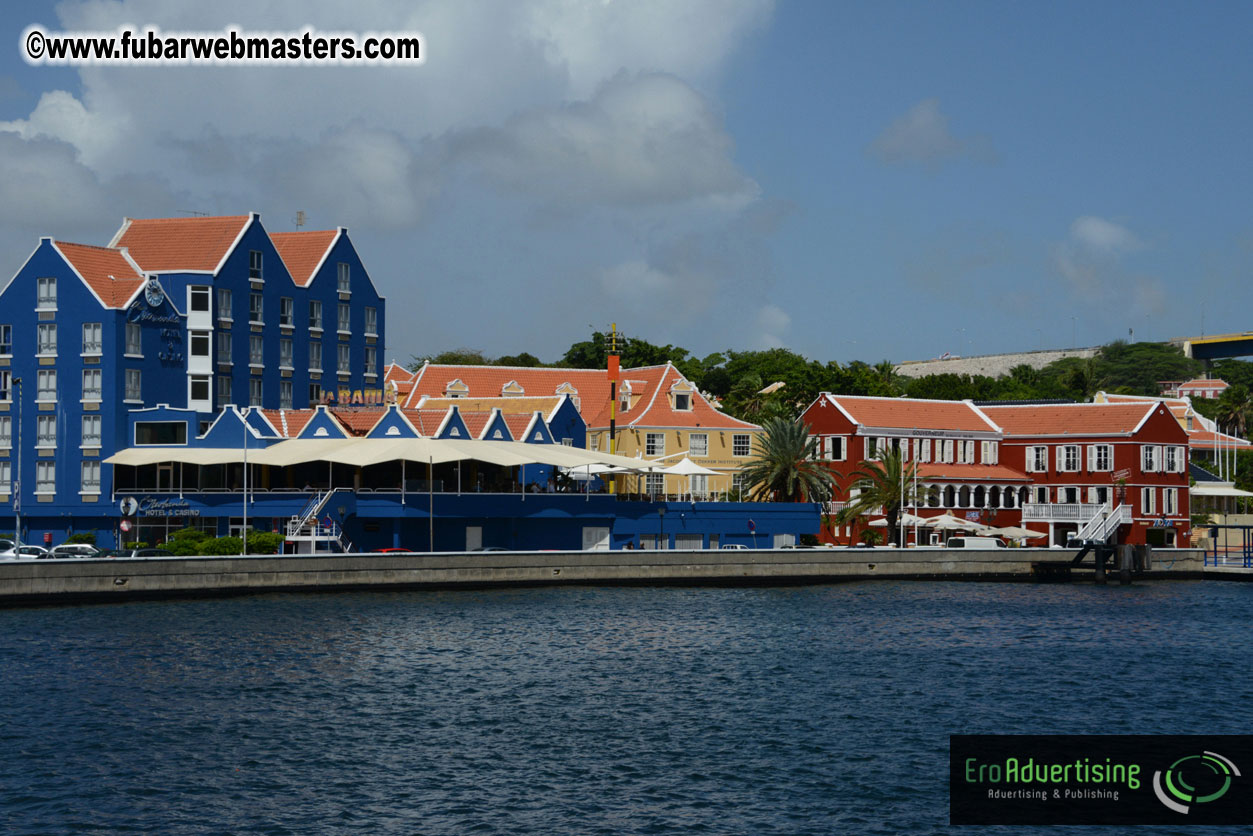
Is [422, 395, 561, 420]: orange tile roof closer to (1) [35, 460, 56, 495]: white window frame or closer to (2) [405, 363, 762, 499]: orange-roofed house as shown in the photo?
(2) [405, 363, 762, 499]: orange-roofed house

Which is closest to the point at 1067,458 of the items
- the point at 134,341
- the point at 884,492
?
the point at 884,492

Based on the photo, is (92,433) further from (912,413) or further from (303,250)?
(912,413)

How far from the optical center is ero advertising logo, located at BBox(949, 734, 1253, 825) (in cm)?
3284

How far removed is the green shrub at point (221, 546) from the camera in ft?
254

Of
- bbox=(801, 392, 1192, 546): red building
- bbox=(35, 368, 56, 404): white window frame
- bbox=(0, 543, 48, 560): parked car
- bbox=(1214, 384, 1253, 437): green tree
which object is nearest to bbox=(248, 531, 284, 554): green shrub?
bbox=(0, 543, 48, 560): parked car

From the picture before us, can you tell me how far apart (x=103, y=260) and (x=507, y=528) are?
3320 centimetres

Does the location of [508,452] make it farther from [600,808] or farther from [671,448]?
[600,808]

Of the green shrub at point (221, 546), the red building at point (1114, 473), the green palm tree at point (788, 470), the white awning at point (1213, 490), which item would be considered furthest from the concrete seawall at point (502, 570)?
the white awning at point (1213, 490)

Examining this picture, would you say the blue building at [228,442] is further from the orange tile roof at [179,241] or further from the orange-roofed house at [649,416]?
the orange-roofed house at [649,416]

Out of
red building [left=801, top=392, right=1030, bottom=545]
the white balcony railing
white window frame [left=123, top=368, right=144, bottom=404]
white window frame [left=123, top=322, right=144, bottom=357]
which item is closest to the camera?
white window frame [left=123, top=368, right=144, bottom=404]

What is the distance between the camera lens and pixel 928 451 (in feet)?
A: 382

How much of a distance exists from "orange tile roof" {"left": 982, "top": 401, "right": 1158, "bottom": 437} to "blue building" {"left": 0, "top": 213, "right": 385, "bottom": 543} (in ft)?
187

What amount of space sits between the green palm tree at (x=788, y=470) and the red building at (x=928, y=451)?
6324 millimetres

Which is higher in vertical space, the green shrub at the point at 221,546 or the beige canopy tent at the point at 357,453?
the beige canopy tent at the point at 357,453
